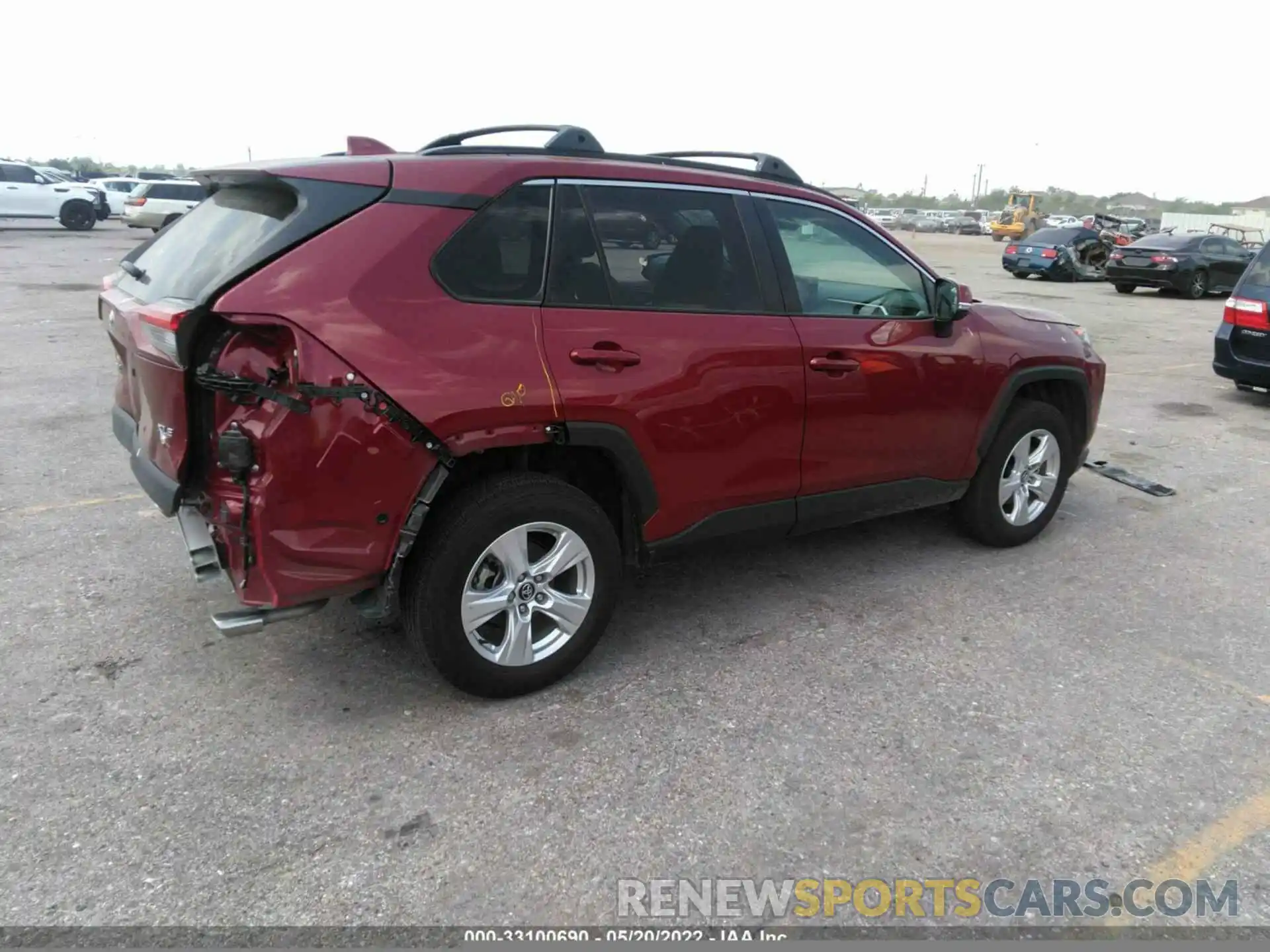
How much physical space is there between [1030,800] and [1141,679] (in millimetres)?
1095

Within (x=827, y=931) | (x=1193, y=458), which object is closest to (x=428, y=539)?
(x=827, y=931)

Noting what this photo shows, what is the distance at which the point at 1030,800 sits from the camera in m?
2.89

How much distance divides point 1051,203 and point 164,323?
130 meters

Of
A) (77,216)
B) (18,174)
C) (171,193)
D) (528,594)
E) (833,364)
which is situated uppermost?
(18,174)

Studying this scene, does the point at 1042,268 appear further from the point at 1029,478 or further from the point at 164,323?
the point at 164,323

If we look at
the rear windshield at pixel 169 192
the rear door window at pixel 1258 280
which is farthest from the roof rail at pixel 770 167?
the rear windshield at pixel 169 192

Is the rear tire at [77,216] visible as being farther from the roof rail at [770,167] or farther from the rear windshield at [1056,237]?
the roof rail at [770,167]

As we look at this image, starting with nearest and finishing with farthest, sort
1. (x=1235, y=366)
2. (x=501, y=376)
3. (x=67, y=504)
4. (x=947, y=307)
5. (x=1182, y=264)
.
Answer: (x=501, y=376) → (x=947, y=307) → (x=67, y=504) → (x=1235, y=366) → (x=1182, y=264)

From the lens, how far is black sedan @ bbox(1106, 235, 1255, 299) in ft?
63.7

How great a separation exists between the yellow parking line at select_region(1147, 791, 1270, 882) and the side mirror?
229 cm

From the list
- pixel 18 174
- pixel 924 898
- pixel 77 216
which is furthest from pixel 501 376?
pixel 77 216

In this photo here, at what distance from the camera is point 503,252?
3160 mm

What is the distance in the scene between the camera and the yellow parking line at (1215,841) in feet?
8.59

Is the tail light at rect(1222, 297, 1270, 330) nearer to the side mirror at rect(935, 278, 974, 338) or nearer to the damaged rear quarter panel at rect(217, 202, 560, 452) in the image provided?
the side mirror at rect(935, 278, 974, 338)
